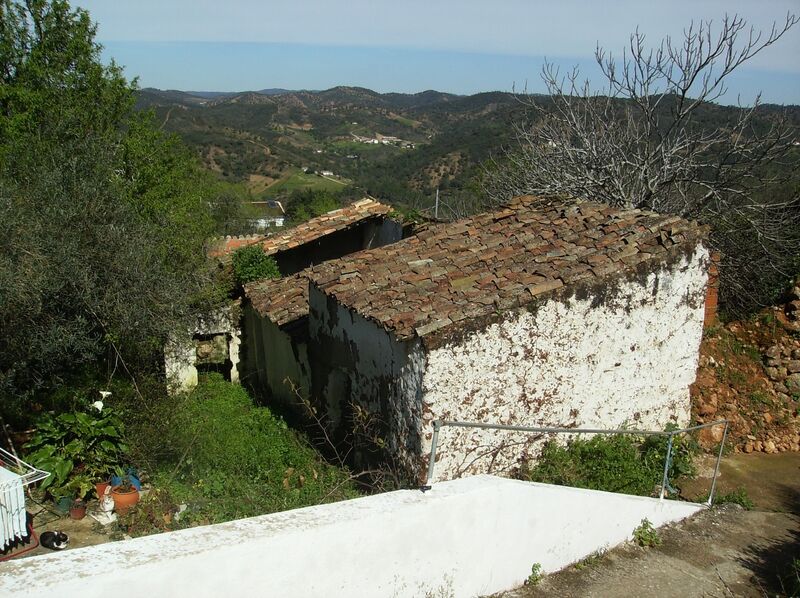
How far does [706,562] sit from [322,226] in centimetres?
1217

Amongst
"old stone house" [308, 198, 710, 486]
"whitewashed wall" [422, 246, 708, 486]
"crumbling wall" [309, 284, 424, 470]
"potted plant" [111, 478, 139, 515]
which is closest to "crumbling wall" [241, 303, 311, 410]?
"crumbling wall" [309, 284, 424, 470]

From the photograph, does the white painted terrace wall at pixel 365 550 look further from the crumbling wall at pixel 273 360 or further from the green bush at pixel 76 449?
the crumbling wall at pixel 273 360

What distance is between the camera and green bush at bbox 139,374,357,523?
709cm

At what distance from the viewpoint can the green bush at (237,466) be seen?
7.09m

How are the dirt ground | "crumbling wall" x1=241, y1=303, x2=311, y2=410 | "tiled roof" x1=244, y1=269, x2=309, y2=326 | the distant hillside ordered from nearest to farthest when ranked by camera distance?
the dirt ground
"crumbling wall" x1=241, y1=303, x2=311, y2=410
"tiled roof" x1=244, y1=269, x2=309, y2=326
the distant hillside

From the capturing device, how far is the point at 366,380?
27.6 feet

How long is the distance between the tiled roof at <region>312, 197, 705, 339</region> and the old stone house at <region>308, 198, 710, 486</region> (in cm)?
3

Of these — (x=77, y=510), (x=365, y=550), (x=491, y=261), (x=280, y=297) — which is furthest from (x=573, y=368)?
(x=280, y=297)

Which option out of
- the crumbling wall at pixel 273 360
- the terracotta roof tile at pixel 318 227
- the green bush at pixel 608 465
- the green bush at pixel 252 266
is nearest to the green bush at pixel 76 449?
the crumbling wall at pixel 273 360

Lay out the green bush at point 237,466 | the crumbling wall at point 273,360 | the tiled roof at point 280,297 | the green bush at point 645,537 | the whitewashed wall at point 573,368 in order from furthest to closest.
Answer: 1. the tiled roof at point 280,297
2. the crumbling wall at point 273,360
3. the whitewashed wall at point 573,368
4. the green bush at point 237,466
5. the green bush at point 645,537

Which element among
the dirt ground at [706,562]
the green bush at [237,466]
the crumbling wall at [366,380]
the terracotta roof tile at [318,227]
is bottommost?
the green bush at [237,466]

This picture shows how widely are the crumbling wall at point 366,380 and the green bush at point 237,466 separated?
64cm

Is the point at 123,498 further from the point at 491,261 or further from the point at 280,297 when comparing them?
the point at 280,297

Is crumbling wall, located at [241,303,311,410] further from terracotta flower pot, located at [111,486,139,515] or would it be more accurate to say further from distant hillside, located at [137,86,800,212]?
distant hillside, located at [137,86,800,212]
